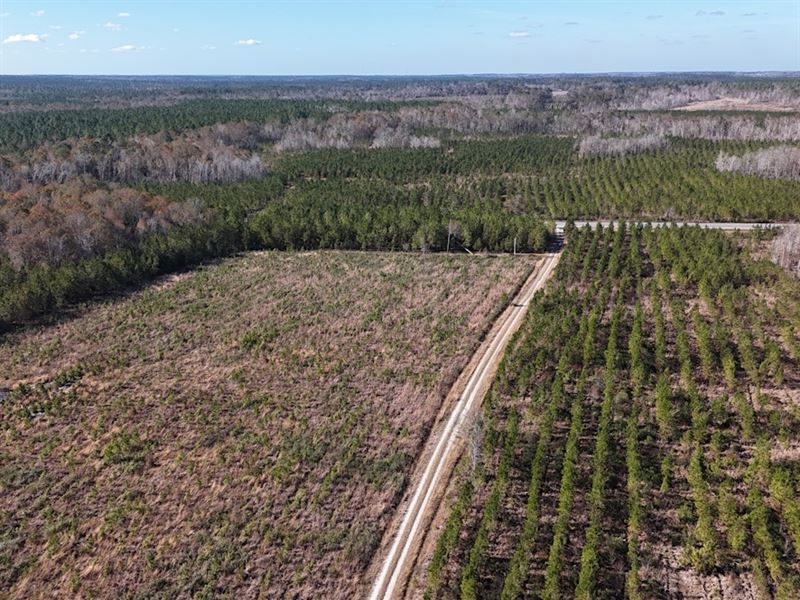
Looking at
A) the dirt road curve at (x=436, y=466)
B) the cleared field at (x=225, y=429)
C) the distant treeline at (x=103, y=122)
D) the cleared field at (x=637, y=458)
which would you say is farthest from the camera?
the distant treeline at (x=103, y=122)

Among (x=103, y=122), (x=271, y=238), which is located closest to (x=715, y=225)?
(x=271, y=238)

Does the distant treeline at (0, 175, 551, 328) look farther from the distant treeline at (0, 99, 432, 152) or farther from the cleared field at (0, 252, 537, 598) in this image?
the distant treeline at (0, 99, 432, 152)

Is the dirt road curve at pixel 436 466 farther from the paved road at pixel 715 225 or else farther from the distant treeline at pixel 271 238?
the paved road at pixel 715 225

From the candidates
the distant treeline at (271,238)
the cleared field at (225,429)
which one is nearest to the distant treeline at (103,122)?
the distant treeline at (271,238)

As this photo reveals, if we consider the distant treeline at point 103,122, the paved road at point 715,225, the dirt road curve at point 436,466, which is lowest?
the dirt road curve at point 436,466

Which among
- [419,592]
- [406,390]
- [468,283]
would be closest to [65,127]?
[468,283]

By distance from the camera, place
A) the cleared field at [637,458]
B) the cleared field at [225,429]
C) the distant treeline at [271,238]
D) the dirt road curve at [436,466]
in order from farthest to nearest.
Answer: the distant treeline at [271,238]
the cleared field at [225,429]
the dirt road curve at [436,466]
the cleared field at [637,458]

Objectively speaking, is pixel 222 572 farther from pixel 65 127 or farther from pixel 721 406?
pixel 65 127
